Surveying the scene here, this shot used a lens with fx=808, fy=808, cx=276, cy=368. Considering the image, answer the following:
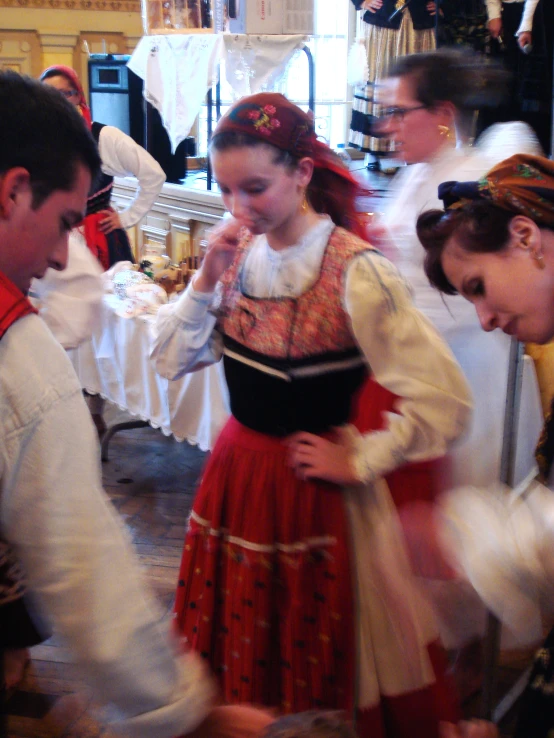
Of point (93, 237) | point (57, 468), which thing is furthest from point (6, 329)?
point (93, 237)

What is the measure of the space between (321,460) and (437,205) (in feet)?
3.45

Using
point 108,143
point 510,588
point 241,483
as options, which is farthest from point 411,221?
point 108,143

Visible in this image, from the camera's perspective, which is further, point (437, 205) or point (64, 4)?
point (64, 4)

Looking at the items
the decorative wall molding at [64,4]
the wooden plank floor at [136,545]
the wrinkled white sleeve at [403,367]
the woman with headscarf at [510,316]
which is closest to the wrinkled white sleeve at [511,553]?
the woman with headscarf at [510,316]

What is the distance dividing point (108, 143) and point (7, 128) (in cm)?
340

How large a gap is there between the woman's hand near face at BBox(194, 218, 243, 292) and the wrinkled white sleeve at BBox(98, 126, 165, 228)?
2618 millimetres

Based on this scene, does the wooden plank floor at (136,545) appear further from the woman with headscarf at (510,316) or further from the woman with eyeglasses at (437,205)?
the woman with eyeglasses at (437,205)

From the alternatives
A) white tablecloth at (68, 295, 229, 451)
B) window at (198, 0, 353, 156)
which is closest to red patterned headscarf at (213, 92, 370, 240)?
white tablecloth at (68, 295, 229, 451)

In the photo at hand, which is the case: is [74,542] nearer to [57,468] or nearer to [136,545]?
[57,468]

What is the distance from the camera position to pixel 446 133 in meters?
2.14

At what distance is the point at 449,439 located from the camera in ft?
4.26

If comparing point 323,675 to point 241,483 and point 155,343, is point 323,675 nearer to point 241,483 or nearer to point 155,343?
point 241,483

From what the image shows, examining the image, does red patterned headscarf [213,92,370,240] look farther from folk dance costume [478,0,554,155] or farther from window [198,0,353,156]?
window [198,0,353,156]

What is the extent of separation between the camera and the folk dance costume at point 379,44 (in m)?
6.00
